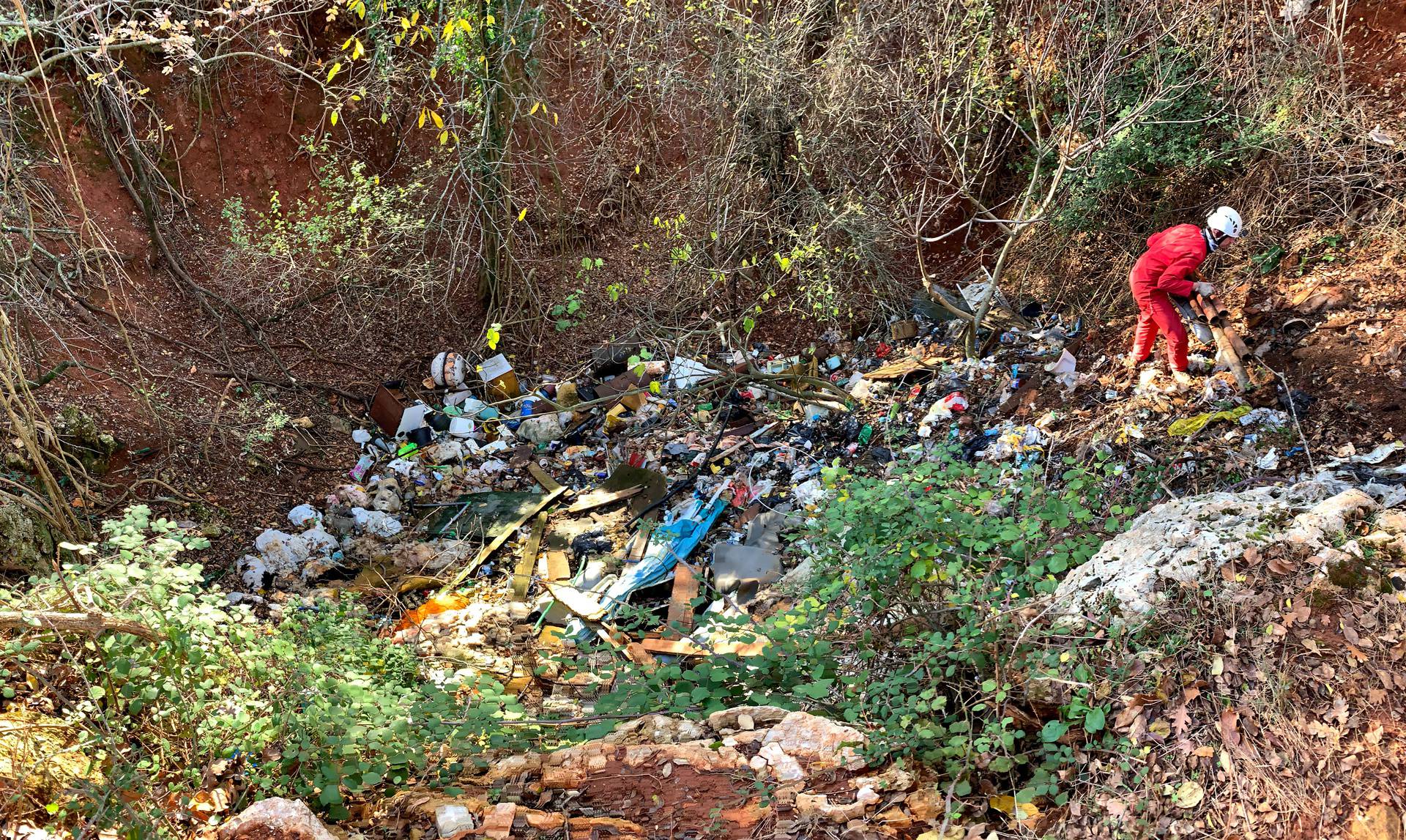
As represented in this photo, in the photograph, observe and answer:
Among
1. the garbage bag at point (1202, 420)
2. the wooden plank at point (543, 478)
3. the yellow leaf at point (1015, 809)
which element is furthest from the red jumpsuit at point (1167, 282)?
the wooden plank at point (543, 478)

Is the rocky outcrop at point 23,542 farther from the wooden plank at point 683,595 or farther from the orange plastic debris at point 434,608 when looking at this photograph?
the wooden plank at point 683,595

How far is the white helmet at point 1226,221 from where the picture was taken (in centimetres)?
531

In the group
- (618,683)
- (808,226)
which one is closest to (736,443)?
(808,226)

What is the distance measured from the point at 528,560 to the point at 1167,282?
177 inches

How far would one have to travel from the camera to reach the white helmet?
5.31 meters

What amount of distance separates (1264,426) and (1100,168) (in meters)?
2.58

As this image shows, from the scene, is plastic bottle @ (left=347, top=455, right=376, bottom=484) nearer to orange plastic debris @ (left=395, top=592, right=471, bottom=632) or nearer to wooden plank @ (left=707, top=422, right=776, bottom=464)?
orange plastic debris @ (left=395, top=592, right=471, bottom=632)

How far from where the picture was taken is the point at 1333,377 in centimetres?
502

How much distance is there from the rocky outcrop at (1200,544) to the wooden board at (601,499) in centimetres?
336

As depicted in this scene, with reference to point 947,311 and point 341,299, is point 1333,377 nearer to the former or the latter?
point 947,311

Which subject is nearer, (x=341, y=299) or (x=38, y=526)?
(x=38, y=526)

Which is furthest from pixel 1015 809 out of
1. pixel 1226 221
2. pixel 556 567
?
pixel 1226 221

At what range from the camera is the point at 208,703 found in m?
2.90

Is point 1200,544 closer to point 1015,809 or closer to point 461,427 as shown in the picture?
point 1015,809
